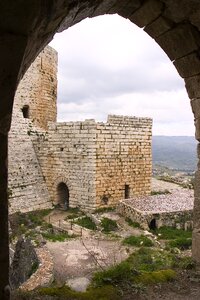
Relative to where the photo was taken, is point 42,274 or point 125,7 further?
point 42,274

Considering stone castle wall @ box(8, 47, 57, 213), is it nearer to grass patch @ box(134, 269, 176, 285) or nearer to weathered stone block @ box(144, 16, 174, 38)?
grass patch @ box(134, 269, 176, 285)

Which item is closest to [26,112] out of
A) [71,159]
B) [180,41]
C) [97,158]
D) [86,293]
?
[71,159]

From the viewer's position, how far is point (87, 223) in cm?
1345

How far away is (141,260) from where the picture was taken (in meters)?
8.95

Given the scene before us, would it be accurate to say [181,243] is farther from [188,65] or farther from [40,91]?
[40,91]

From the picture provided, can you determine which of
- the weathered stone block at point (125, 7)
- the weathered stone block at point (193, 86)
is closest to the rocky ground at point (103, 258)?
the weathered stone block at point (193, 86)

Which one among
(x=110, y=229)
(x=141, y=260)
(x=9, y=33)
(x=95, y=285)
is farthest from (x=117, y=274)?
(x=110, y=229)

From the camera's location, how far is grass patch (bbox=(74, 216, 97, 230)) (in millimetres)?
13055

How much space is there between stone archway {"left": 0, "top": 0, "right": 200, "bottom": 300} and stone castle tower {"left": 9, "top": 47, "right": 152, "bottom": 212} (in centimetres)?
1050

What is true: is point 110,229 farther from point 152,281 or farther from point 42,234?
point 152,281

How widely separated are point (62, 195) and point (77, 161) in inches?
83.8

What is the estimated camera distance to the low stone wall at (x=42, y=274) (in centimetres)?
669

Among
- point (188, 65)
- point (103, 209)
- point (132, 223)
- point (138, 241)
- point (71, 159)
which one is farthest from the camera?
point (71, 159)

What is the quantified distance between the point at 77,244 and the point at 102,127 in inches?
243
